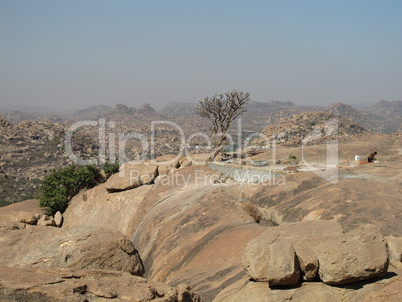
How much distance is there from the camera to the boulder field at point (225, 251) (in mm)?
6172

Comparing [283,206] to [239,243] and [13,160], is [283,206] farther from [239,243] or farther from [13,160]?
[13,160]

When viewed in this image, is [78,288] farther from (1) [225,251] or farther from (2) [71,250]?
(1) [225,251]

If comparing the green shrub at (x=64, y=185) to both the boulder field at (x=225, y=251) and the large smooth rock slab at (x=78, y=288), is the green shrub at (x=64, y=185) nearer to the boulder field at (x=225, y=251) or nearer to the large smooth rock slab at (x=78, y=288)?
the boulder field at (x=225, y=251)

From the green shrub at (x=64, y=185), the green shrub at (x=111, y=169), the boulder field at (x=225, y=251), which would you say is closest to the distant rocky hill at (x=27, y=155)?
the green shrub at (x=64, y=185)

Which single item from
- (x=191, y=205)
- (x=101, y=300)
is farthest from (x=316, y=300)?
(x=191, y=205)

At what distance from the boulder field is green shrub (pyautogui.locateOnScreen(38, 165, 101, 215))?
29.6ft

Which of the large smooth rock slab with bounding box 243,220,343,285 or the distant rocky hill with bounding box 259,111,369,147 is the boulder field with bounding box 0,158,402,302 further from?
the distant rocky hill with bounding box 259,111,369,147

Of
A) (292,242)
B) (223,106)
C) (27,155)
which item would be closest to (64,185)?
(223,106)

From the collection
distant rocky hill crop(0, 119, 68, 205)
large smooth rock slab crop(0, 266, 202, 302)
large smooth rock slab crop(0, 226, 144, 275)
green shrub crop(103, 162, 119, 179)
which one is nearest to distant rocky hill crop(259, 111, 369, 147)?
green shrub crop(103, 162, 119, 179)

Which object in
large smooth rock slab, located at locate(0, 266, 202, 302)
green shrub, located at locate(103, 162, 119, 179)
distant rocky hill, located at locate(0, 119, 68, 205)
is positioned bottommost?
distant rocky hill, located at locate(0, 119, 68, 205)

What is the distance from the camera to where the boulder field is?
6.17 m

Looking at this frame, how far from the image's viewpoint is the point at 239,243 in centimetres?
1172

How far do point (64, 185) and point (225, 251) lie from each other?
1901cm

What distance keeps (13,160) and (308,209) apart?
74.2 meters
